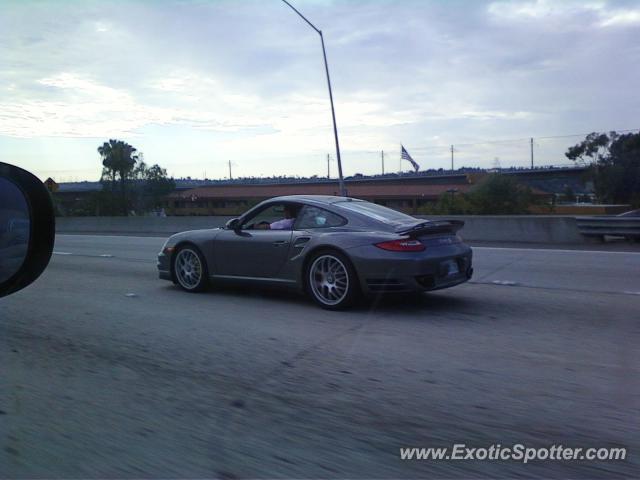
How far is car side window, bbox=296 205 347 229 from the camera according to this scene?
7766 millimetres

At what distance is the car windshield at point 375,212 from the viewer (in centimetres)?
775

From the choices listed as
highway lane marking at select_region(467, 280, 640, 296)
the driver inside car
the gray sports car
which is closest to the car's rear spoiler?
the gray sports car

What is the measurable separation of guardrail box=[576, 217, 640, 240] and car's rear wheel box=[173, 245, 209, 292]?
39.7 ft

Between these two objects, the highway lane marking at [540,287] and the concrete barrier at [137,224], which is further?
the concrete barrier at [137,224]

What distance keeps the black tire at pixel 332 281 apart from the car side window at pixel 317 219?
15.4 inches

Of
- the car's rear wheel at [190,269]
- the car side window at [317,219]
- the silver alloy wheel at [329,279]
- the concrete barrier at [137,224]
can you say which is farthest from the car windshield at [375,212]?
the concrete barrier at [137,224]

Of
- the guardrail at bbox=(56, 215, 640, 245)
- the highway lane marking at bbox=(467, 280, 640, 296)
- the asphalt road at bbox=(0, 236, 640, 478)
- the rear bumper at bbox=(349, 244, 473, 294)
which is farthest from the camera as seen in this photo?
the guardrail at bbox=(56, 215, 640, 245)

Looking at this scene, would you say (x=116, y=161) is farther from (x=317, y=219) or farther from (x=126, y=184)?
(x=317, y=219)

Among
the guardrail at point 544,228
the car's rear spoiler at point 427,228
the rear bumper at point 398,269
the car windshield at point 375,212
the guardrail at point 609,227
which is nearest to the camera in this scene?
the rear bumper at point 398,269

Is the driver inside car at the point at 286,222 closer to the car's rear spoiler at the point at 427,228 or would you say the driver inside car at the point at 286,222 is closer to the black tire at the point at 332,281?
the black tire at the point at 332,281

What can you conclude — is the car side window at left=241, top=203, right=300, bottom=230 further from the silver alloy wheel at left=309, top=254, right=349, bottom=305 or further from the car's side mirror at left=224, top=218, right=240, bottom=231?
the silver alloy wheel at left=309, top=254, right=349, bottom=305

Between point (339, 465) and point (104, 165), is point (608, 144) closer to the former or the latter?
point (104, 165)

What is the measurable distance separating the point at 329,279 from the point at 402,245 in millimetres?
1014

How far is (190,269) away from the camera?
9.15 meters
